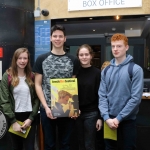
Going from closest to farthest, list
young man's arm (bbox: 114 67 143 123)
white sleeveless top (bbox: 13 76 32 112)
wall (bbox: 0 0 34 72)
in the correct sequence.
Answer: young man's arm (bbox: 114 67 143 123)
white sleeveless top (bbox: 13 76 32 112)
wall (bbox: 0 0 34 72)

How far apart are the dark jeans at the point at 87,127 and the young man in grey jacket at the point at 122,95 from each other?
296mm

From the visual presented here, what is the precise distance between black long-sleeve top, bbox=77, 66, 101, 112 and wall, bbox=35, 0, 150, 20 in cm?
209

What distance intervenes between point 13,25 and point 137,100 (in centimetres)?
298

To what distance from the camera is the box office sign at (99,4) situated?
4902 mm

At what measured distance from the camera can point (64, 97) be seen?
10.2 feet

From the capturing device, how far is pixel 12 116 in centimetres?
319

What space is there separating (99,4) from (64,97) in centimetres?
259

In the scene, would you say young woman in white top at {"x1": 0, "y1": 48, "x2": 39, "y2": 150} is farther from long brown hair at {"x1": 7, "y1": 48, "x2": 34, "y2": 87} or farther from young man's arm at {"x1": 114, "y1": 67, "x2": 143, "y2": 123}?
young man's arm at {"x1": 114, "y1": 67, "x2": 143, "y2": 123}

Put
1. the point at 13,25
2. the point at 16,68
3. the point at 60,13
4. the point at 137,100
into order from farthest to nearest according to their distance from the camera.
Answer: the point at 60,13 < the point at 13,25 < the point at 16,68 < the point at 137,100

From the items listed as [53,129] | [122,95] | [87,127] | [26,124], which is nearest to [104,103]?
[122,95]

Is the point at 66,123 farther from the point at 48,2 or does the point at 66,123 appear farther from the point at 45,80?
the point at 48,2

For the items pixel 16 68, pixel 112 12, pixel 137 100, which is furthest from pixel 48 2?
pixel 137 100

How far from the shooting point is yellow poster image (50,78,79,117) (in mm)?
3057

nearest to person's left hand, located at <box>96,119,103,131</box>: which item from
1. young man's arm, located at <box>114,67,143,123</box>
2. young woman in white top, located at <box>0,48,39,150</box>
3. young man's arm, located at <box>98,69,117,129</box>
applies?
young man's arm, located at <box>98,69,117,129</box>
